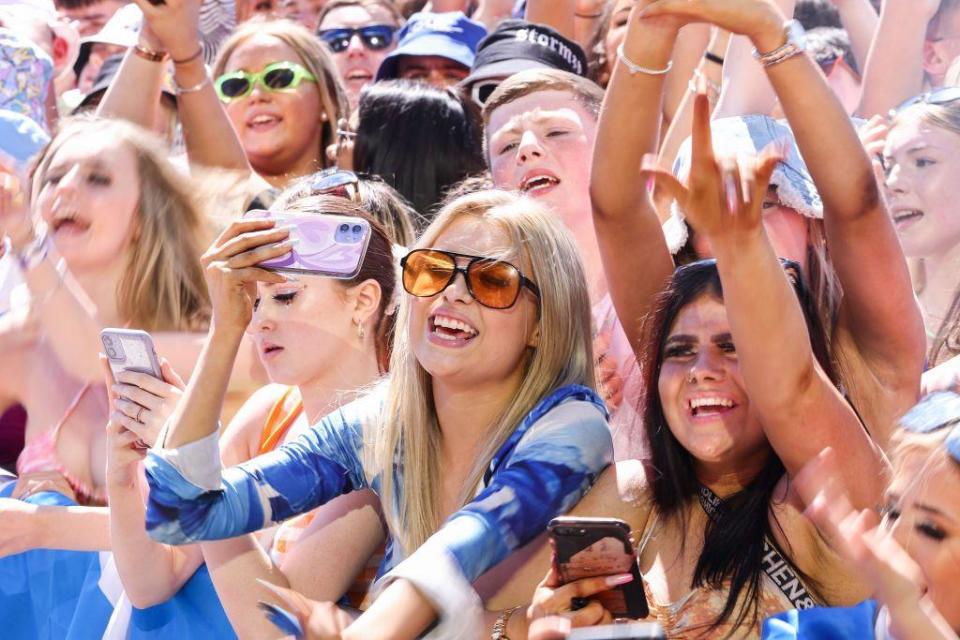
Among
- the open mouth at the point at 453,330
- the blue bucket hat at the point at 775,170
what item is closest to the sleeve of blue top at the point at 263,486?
the open mouth at the point at 453,330

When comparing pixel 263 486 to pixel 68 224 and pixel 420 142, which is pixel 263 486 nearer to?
pixel 68 224

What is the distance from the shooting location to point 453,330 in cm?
269

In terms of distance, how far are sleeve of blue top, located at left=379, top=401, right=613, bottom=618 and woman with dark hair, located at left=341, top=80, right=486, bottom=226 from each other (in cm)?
163

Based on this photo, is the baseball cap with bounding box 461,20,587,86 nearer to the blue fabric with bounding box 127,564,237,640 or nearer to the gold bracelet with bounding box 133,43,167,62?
the gold bracelet with bounding box 133,43,167,62

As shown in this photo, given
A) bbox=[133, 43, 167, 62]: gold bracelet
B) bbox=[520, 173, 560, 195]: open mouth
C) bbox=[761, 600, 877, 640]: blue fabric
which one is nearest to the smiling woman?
bbox=[133, 43, 167, 62]: gold bracelet

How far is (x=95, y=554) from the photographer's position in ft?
11.1

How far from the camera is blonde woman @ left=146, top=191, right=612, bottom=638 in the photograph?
2.62m

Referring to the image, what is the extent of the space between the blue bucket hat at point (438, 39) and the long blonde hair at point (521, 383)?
2.02 m

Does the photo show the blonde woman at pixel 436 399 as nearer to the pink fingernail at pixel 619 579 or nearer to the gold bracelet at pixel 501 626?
the gold bracelet at pixel 501 626

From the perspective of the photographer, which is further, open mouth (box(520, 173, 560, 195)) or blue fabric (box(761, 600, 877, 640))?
open mouth (box(520, 173, 560, 195))

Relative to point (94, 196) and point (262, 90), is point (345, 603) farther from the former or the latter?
point (262, 90)

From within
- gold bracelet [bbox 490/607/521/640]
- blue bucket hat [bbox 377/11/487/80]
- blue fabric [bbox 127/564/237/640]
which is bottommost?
blue fabric [bbox 127/564/237/640]

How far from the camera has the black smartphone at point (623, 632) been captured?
2.08 m

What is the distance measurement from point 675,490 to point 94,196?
2.02 meters
